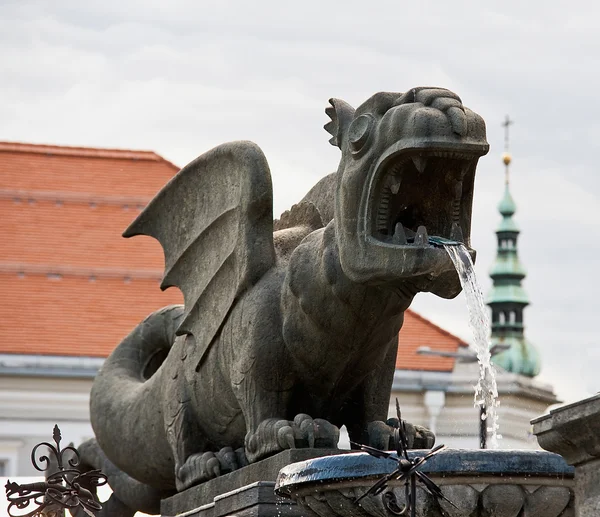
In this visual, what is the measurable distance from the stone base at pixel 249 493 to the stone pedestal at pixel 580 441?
86.9 inches

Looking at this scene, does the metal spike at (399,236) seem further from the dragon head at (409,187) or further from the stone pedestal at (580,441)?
the stone pedestal at (580,441)

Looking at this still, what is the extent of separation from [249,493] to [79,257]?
26.2 metres

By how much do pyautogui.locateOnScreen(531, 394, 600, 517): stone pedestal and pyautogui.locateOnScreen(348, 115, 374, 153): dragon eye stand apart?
226cm

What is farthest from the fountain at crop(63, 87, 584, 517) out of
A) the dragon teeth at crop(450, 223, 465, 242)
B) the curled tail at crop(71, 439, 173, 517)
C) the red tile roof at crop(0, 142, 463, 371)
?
the red tile roof at crop(0, 142, 463, 371)

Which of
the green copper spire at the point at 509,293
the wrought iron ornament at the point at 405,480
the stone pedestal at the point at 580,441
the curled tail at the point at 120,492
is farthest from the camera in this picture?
the green copper spire at the point at 509,293

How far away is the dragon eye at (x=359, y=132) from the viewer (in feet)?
Result: 23.7

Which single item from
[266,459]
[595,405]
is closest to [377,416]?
[266,459]

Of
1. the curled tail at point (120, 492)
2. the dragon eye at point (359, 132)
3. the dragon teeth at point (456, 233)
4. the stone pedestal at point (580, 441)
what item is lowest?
the stone pedestal at point (580, 441)

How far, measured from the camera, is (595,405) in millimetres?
4926

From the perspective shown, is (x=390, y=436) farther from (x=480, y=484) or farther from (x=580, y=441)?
(x=580, y=441)

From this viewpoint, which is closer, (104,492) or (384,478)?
(384,478)

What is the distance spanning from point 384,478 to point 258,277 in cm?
242

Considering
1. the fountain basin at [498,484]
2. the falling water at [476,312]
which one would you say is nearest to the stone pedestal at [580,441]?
the fountain basin at [498,484]

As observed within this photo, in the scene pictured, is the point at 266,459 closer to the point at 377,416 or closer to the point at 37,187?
the point at 377,416
